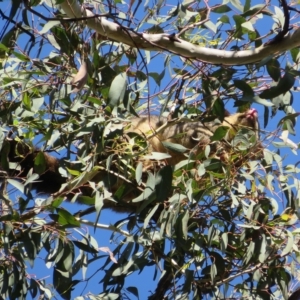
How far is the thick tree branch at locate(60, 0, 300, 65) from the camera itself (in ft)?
9.13

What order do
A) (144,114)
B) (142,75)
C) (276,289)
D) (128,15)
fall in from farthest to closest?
(144,114), (276,289), (142,75), (128,15)

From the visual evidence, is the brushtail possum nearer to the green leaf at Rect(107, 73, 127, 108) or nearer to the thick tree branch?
the thick tree branch

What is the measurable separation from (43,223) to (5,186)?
304mm

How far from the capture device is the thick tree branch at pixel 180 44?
2783 millimetres

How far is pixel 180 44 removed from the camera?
292cm

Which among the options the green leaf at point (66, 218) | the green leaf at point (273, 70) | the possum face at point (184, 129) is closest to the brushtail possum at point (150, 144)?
the possum face at point (184, 129)

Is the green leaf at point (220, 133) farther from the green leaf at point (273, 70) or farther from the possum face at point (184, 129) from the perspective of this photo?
the possum face at point (184, 129)

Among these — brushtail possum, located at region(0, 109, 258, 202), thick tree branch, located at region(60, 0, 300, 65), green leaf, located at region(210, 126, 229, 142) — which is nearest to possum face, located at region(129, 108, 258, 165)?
brushtail possum, located at region(0, 109, 258, 202)

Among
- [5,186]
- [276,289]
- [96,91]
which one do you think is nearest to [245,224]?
[276,289]

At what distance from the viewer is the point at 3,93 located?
3.24 meters

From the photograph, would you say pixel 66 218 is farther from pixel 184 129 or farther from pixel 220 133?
pixel 184 129

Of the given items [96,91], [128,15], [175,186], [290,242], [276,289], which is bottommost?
[276,289]

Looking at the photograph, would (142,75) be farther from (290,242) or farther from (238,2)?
(290,242)

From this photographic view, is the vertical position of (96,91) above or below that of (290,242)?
above
